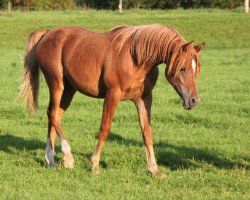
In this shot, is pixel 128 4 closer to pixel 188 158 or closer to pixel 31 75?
pixel 31 75

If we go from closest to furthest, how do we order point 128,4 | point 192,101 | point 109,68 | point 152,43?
point 192,101, point 152,43, point 109,68, point 128,4

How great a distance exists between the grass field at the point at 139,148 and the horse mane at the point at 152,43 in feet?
4.88

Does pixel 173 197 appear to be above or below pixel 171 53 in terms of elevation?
below

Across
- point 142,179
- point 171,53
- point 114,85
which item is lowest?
point 142,179

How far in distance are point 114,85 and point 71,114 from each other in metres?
4.64

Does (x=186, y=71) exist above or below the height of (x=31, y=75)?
above

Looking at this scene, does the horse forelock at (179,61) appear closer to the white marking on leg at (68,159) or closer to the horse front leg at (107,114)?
the horse front leg at (107,114)

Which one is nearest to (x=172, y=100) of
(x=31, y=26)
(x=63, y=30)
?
(x=63, y=30)

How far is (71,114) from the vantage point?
12055mm

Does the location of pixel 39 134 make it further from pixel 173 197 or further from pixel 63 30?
pixel 173 197

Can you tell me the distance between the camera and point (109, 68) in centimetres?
762

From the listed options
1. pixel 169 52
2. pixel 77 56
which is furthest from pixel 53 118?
pixel 169 52

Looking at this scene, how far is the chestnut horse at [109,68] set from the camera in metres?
7.12

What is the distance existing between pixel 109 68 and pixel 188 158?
1938 mm
